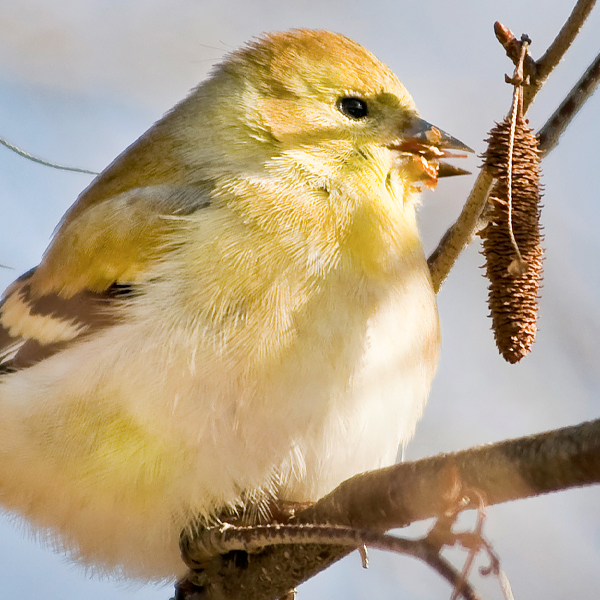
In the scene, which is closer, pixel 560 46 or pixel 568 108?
pixel 560 46

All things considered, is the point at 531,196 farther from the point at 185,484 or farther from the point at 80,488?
the point at 80,488

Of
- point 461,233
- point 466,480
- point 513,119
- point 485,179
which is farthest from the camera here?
point 461,233

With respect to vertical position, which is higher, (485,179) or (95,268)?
(485,179)

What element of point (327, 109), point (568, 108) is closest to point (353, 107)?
point (327, 109)

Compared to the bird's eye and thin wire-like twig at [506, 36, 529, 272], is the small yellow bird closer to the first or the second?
the bird's eye

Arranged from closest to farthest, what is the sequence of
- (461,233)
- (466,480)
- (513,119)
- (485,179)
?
(466,480) < (513,119) < (485,179) < (461,233)

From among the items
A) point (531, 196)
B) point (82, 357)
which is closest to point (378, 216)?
point (531, 196)

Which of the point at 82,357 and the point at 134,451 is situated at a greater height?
the point at 82,357

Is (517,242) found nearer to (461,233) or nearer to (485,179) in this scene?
(485,179)

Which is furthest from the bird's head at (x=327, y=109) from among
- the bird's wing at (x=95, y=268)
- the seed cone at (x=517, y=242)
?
the seed cone at (x=517, y=242)
